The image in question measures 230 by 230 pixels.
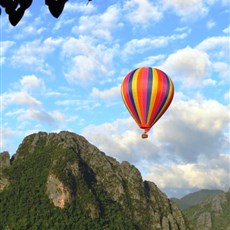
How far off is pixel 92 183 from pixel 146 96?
96.1 meters

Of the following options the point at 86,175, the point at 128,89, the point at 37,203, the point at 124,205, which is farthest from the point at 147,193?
the point at 128,89

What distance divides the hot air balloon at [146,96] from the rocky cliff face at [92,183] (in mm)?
82915

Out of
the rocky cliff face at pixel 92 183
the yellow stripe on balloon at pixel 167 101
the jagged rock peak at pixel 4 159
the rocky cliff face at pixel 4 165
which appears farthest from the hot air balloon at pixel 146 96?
the jagged rock peak at pixel 4 159

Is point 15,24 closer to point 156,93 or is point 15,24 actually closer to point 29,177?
point 156,93

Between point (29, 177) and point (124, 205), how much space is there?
26649 mm

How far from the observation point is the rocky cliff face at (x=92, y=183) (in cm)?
12425

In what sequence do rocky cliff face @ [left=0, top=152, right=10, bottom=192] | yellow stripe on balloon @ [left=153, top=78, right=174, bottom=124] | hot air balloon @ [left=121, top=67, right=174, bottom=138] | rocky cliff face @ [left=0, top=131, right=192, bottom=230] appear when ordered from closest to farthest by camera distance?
hot air balloon @ [left=121, top=67, right=174, bottom=138]
yellow stripe on balloon @ [left=153, top=78, right=174, bottom=124]
rocky cliff face @ [left=0, top=131, right=192, bottom=230]
rocky cliff face @ [left=0, top=152, right=10, bottom=192]

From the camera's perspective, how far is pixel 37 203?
12319 cm

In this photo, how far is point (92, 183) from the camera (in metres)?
134

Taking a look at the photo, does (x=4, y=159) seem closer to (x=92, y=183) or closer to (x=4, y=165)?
(x=4, y=165)

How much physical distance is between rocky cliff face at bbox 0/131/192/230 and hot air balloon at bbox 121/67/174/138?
8292 cm

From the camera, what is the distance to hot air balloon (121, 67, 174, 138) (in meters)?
40.5

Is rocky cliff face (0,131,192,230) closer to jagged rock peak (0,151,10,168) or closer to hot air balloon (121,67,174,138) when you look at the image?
jagged rock peak (0,151,10,168)

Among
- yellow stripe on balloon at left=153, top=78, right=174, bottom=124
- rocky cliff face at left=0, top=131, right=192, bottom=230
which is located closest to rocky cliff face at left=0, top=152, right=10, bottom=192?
rocky cliff face at left=0, top=131, right=192, bottom=230
